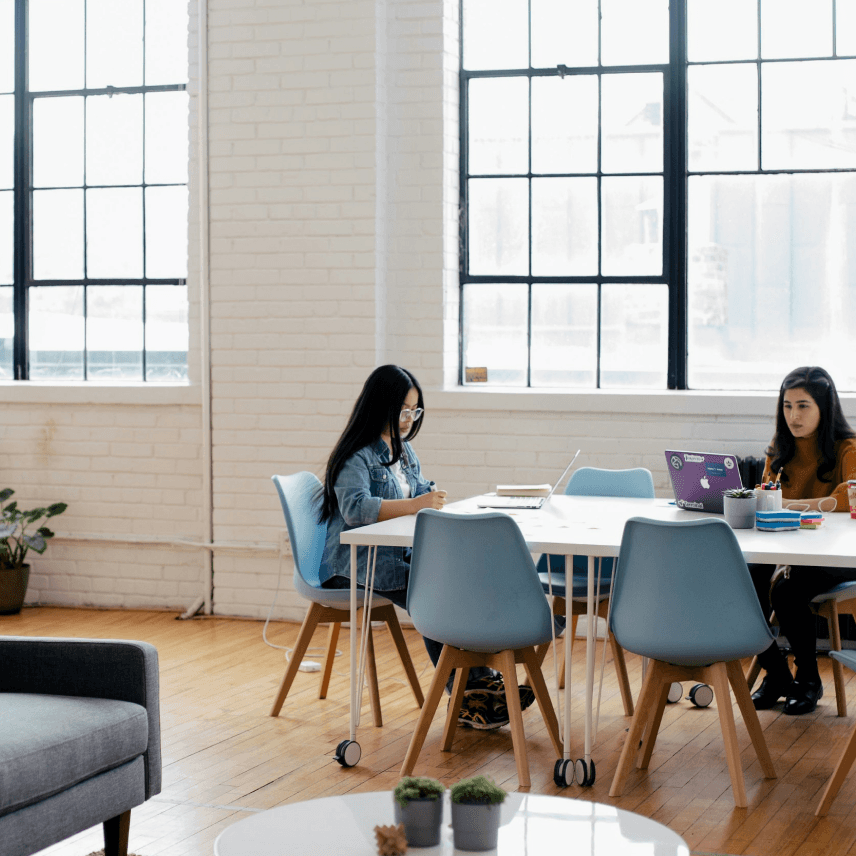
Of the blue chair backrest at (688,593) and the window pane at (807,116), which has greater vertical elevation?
the window pane at (807,116)

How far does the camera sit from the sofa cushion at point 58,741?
97.9 inches

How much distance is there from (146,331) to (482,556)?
11.9 ft

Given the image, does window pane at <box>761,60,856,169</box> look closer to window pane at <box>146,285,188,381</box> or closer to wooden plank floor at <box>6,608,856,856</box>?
wooden plank floor at <box>6,608,856,856</box>

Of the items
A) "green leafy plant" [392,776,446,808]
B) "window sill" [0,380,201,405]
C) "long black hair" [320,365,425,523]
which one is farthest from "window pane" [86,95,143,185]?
"green leafy plant" [392,776,446,808]

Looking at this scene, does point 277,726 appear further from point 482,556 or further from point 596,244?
point 596,244

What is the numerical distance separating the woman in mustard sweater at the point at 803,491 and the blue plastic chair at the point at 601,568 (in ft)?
1.65

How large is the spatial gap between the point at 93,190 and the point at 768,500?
4.30m

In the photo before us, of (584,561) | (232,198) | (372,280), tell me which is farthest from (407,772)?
(232,198)

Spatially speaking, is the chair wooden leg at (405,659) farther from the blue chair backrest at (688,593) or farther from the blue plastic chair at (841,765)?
the blue plastic chair at (841,765)

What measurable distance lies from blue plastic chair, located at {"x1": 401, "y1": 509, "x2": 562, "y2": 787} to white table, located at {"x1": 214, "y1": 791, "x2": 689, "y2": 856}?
1.02 meters

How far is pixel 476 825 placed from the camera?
82.6 inches

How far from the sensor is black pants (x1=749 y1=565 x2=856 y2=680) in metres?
4.17

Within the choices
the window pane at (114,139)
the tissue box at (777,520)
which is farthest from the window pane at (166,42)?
the tissue box at (777,520)

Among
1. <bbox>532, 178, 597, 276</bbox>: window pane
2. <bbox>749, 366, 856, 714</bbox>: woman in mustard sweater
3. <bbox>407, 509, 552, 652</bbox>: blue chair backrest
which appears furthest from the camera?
<bbox>532, 178, 597, 276</bbox>: window pane
